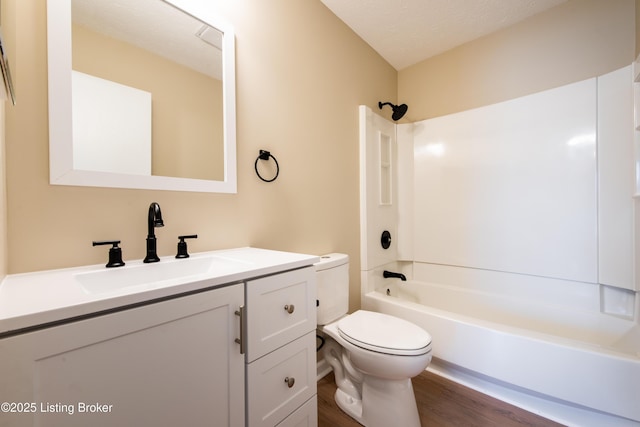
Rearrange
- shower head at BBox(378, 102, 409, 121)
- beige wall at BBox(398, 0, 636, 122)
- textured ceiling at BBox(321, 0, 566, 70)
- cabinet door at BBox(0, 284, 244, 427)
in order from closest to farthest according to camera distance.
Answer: cabinet door at BBox(0, 284, 244, 427), beige wall at BBox(398, 0, 636, 122), textured ceiling at BBox(321, 0, 566, 70), shower head at BBox(378, 102, 409, 121)

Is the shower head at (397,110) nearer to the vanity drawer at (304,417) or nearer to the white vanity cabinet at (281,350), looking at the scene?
the white vanity cabinet at (281,350)

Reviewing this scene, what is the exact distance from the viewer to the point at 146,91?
1058 millimetres

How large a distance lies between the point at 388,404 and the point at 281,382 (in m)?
0.69

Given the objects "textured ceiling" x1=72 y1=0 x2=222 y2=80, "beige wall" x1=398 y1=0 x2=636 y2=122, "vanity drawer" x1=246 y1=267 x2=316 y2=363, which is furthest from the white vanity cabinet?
"beige wall" x1=398 y1=0 x2=636 y2=122

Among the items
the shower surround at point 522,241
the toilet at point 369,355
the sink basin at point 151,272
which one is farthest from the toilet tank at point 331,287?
the sink basin at point 151,272

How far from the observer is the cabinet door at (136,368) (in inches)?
18.2

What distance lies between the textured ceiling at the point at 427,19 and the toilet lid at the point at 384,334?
2057 millimetres

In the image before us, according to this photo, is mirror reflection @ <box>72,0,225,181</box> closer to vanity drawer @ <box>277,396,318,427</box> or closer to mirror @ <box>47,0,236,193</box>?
mirror @ <box>47,0,236,193</box>

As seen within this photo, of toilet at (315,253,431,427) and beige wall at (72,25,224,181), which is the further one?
toilet at (315,253,431,427)

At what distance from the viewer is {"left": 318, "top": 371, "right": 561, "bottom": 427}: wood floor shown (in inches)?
53.4

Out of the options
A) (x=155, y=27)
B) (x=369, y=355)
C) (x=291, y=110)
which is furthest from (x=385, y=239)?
(x=155, y=27)

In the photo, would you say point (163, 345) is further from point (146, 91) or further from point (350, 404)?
point (350, 404)

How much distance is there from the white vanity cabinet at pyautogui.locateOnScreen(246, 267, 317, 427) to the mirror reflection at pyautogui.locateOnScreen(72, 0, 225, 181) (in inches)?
25.6

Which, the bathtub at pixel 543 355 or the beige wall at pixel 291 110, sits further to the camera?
the bathtub at pixel 543 355
